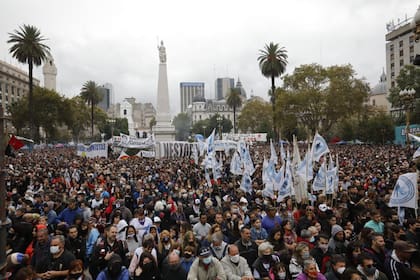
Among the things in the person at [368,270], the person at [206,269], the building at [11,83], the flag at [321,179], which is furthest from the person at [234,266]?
the building at [11,83]

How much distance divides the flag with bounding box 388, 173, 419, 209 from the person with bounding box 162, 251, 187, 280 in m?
4.29

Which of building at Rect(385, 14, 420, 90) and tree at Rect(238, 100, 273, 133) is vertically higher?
building at Rect(385, 14, 420, 90)

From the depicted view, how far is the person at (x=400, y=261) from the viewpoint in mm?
4016

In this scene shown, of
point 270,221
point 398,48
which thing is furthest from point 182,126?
point 270,221

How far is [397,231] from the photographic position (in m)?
5.25

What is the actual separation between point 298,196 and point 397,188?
3.31m

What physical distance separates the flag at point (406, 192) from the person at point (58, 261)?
18.5 ft

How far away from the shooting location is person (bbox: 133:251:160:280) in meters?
4.55

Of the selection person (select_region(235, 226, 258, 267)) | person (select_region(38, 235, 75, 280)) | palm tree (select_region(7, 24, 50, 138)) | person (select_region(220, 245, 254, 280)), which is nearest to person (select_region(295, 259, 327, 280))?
person (select_region(220, 245, 254, 280))

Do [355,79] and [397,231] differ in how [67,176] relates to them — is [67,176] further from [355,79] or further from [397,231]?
[355,79]

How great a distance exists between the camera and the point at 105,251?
4.99m

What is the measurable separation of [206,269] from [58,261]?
1918 mm

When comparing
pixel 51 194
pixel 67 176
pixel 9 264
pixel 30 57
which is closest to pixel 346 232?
pixel 9 264

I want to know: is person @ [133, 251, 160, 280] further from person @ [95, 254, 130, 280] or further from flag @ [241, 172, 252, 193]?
flag @ [241, 172, 252, 193]
